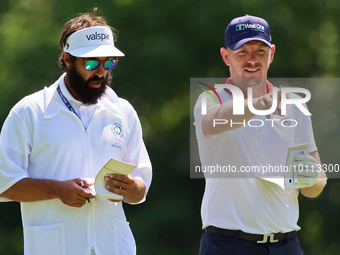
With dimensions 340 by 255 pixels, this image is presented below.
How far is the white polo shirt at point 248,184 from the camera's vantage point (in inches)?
105

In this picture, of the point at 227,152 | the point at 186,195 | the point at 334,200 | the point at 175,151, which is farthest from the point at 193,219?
the point at 227,152

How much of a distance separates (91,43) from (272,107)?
3.51 feet

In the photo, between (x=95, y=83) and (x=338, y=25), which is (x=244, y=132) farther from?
(x=338, y=25)

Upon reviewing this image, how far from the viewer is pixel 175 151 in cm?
643

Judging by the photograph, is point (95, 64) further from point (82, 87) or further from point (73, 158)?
point (73, 158)

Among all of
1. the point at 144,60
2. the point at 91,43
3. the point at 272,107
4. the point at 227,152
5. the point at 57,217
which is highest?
the point at 144,60

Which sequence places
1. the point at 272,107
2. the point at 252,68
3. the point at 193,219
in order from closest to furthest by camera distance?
the point at 272,107 → the point at 252,68 → the point at 193,219

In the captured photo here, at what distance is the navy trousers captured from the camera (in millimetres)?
2645

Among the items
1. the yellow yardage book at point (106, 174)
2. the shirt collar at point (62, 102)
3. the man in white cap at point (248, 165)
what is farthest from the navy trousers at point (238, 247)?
the shirt collar at point (62, 102)

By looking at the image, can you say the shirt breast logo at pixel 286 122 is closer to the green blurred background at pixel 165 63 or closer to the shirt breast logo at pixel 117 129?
the shirt breast logo at pixel 117 129

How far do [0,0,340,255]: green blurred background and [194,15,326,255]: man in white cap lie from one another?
3.57 m

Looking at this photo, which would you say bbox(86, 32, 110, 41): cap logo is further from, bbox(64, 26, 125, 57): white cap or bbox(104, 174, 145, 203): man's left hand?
bbox(104, 174, 145, 203): man's left hand

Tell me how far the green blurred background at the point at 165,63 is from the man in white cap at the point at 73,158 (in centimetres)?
335

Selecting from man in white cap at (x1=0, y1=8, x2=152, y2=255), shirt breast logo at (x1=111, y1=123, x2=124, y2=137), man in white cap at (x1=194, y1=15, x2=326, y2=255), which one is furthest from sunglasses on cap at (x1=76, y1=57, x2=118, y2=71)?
man in white cap at (x1=194, y1=15, x2=326, y2=255)
